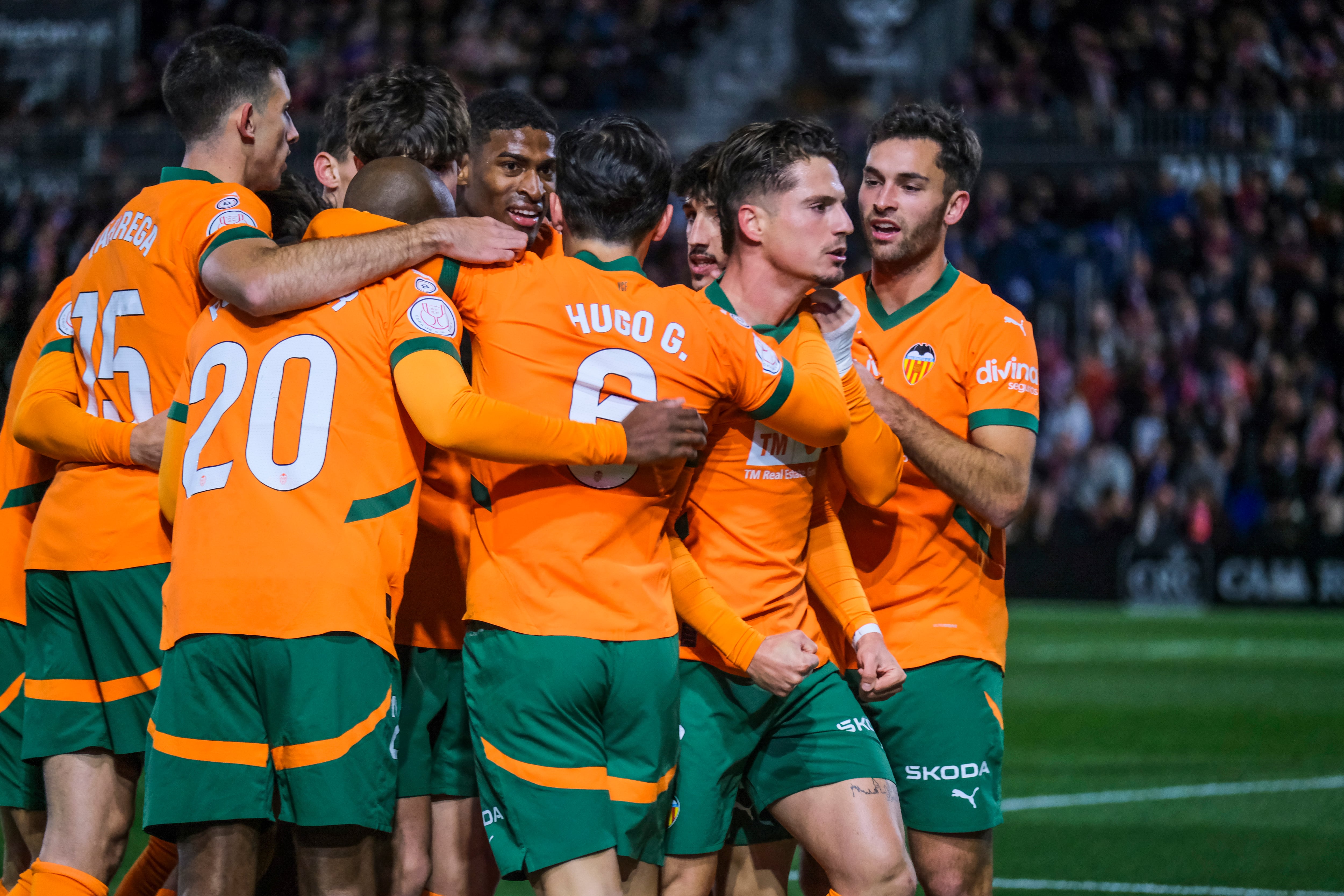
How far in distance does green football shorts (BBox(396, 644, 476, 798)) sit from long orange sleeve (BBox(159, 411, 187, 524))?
804 millimetres

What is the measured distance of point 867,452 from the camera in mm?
4090

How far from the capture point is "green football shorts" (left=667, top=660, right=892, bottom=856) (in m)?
4.01

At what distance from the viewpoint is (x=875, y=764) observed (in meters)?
4.07

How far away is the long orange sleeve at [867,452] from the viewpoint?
13.4 ft

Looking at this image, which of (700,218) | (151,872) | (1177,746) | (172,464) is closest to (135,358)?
(172,464)

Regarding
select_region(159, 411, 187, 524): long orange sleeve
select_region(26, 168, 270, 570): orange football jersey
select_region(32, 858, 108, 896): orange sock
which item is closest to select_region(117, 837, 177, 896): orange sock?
select_region(32, 858, 108, 896): orange sock

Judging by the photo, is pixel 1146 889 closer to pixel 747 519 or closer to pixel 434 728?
pixel 747 519

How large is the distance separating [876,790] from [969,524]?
105cm

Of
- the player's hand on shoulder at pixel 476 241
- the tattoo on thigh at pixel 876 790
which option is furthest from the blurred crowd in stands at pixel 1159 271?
the player's hand on shoulder at pixel 476 241

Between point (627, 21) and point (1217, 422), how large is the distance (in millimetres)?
13445

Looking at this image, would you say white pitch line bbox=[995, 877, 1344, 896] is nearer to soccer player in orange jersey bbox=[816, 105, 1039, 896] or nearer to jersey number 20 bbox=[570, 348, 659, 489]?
soccer player in orange jersey bbox=[816, 105, 1039, 896]

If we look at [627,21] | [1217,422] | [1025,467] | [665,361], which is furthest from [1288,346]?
[665,361]

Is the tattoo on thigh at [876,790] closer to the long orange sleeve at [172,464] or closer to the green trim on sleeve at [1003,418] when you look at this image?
the green trim on sleeve at [1003,418]

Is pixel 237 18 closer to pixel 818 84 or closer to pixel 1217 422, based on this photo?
pixel 818 84
